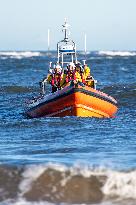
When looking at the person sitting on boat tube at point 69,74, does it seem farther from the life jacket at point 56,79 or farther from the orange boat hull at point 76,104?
the orange boat hull at point 76,104

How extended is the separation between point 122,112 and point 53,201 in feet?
35.8

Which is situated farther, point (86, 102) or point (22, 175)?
point (86, 102)

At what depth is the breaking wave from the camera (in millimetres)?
11852

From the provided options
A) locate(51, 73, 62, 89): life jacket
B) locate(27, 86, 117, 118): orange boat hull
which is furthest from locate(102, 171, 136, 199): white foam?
locate(51, 73, 62, 89): life jacket

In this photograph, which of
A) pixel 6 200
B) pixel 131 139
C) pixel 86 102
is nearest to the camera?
pixel 6 200

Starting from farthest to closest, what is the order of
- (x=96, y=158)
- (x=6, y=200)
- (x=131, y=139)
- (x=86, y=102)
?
1. (x=86, y=102)
2. (x=131, y=139)
3. (x=96, y=158)
4. (x=6, y=200)

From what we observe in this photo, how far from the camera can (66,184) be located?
12.4 meters

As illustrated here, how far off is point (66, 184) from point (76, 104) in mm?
7173

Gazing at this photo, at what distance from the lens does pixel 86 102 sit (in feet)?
63.5

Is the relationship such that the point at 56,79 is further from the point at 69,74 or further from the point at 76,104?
the point at 76,104

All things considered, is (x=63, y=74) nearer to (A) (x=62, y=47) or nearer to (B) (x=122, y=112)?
(A) (x=62, y=47)

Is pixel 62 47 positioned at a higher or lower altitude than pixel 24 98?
higher

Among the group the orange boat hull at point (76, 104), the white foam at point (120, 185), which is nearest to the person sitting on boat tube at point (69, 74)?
the orange boat hull at point (76, 104)

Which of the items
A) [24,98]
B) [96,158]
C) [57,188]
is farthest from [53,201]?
[24,98]
